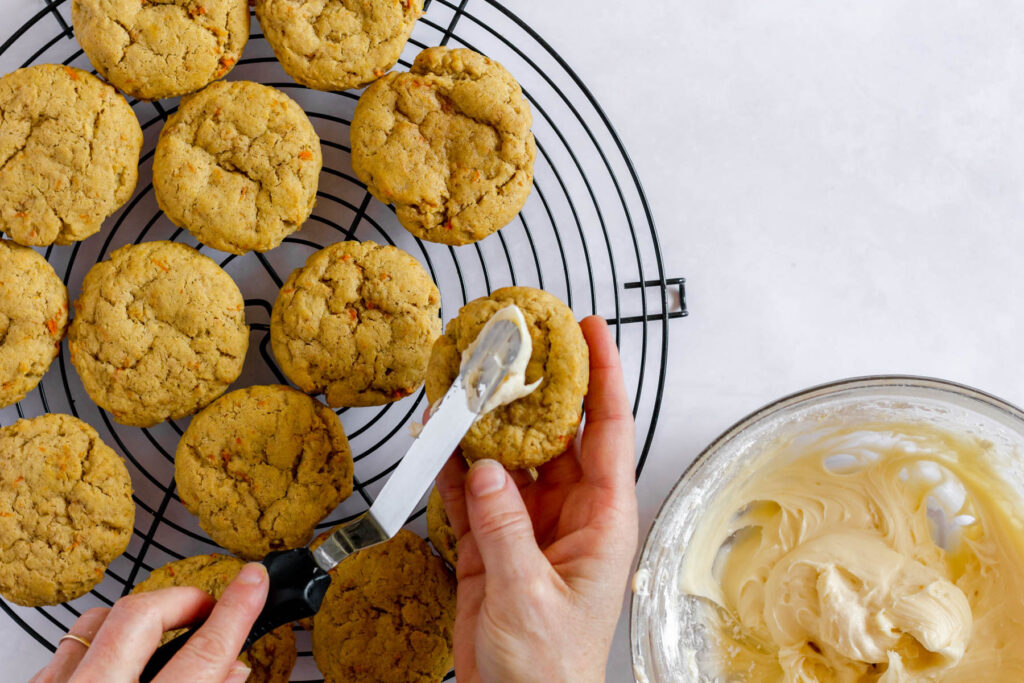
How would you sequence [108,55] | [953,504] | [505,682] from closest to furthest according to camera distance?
[505,682]
[108,55]
[953,504]

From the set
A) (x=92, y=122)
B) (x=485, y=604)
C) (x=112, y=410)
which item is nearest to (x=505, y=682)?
(x=485, y=604)

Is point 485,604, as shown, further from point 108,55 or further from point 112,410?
point 108,55

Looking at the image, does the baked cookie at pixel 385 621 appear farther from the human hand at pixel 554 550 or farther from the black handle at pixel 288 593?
the black handle at pixel 288 593

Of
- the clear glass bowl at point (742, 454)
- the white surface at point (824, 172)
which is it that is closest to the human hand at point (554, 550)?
the clear glass bowl at point (742, 454)

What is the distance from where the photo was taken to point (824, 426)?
2.26 meters

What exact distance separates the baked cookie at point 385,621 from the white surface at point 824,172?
1087mm

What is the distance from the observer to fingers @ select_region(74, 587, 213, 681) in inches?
64.9

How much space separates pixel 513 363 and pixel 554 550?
555 mm

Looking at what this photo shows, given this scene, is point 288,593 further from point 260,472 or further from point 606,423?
point 606,423

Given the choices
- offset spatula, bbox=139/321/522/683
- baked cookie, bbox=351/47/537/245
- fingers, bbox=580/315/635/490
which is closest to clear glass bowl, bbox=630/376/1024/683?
fingers, bbox=580/315/635/490

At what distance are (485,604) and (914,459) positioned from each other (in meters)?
1.47

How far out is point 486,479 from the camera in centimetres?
178

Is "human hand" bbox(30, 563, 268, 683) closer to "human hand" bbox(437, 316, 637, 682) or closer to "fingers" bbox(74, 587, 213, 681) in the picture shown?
"fingers" bbox(74, 587, 213, 681)

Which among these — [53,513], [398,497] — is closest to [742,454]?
[398,497]
